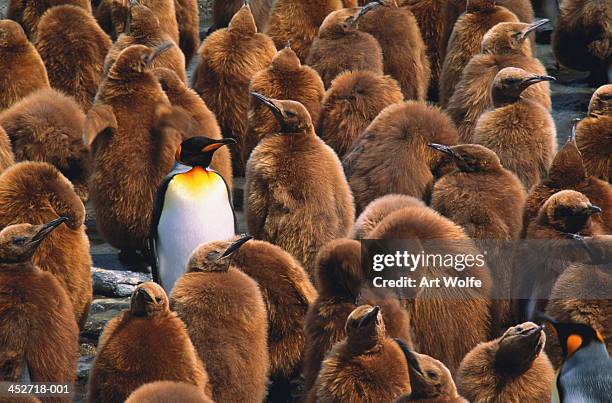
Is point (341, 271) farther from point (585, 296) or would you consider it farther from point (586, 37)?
point (586, 37)

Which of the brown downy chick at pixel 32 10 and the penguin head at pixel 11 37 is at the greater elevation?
the penguin head at pixel 11 37

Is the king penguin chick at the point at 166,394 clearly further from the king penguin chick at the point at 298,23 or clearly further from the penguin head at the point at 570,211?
the king penguin chick at the point at 298,23

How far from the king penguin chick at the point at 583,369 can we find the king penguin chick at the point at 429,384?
379mm

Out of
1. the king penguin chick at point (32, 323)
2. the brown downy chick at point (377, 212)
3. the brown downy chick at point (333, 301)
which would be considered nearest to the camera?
the king penguin chick at point (32, 323)

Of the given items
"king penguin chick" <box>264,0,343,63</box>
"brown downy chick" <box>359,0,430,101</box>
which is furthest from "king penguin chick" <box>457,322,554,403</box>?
"king penguin chick" <box>264,0,343,63</box>

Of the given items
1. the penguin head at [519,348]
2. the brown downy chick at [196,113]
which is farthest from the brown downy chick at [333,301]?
the brown downy chick at [196,113]

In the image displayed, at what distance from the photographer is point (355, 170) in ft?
21.4

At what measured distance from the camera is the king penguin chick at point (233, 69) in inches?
302

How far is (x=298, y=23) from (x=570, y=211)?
3.21 m

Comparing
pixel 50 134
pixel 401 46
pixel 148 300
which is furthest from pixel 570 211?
pixel 401 46

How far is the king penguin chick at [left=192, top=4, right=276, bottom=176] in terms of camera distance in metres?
7.67

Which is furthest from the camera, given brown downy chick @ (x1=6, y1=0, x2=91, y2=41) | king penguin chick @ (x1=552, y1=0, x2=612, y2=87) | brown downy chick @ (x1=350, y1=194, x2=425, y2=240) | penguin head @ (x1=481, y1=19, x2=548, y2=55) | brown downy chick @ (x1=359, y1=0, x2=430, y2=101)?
brown downy chick @ (x1=6, y1=0, x2=91, y2=41)

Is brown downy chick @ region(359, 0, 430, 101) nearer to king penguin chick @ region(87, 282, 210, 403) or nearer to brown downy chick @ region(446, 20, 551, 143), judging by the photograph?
brown downy chick @ region(446, 20, 551, 143)

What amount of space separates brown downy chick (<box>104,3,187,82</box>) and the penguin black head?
1.53m
